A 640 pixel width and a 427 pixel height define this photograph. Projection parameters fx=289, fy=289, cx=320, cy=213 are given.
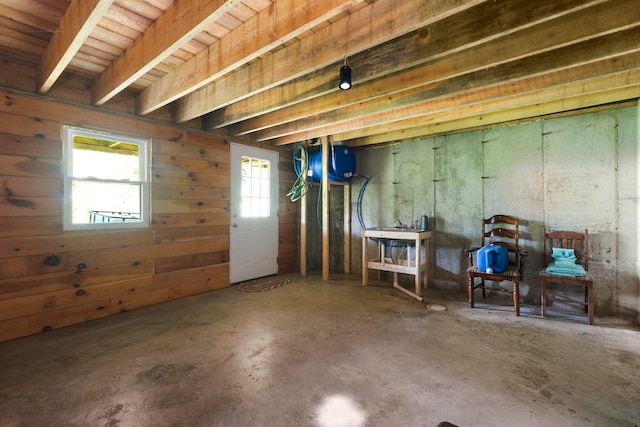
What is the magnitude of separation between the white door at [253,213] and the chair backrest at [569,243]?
3.61m

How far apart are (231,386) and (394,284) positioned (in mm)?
2702

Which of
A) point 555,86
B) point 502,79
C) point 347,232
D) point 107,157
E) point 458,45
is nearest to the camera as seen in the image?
point 458,45

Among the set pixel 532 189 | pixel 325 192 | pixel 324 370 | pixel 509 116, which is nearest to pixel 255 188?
pixel 325 192

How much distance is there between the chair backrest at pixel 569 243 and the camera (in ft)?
9.90

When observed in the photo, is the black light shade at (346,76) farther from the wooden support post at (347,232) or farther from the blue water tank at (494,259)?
the wooden support post at (347,232)

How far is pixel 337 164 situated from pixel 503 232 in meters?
2.36

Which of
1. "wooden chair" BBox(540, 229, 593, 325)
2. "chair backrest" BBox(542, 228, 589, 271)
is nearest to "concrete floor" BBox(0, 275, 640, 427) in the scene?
"wooden chair" BBox(540, 229, 593, 325)

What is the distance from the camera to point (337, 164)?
Answer: 4402 millimetres

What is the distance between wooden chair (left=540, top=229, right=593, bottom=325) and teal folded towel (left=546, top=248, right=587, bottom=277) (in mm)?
42

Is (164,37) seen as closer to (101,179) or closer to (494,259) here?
(101,179)

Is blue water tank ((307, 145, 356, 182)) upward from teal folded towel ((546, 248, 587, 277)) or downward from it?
upward

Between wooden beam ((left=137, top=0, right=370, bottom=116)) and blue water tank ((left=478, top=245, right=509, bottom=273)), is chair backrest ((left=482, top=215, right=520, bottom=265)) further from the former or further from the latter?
wooden beam ((left=137, top=0, right=370, bottom=116))

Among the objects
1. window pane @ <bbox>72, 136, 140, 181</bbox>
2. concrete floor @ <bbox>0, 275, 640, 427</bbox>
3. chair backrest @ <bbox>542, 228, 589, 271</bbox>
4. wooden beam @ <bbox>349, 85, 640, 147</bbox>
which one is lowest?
concrete floor @ <bbox>0, 275, 640, 427</bbox>

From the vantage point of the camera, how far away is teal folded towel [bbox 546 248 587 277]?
9.15ft
